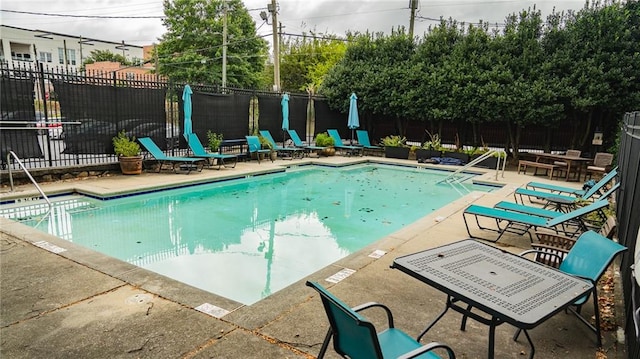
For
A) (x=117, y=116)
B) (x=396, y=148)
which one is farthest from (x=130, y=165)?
(x=396, y=148)

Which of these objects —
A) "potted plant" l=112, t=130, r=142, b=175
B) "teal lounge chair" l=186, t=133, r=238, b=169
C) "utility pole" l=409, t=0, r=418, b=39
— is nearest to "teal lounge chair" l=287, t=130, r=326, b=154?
"teal lounge chair" l=186, t=133, r=238, b=169

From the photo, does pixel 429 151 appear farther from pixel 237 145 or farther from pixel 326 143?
pixel 237 145

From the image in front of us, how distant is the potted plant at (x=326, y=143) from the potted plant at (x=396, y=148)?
197 cm

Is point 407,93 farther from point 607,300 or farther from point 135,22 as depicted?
point 135,22

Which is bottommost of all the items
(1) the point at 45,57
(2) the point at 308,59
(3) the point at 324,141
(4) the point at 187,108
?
(3) the point at 324,141

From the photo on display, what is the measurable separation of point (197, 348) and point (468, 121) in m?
12.9

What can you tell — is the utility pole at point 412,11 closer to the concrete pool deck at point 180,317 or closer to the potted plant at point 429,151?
the potted plant at point 429,151

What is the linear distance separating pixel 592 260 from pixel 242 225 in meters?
4.72

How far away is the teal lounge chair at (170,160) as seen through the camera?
363 inches

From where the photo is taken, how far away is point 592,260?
2.51m

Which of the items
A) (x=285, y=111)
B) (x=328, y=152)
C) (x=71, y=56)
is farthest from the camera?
(x=71, y=56)

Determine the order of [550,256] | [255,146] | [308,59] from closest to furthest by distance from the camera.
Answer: [550,256], [255,146], [308,59]

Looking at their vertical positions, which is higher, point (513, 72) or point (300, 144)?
point (513, 72)

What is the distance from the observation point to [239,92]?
11992mm
